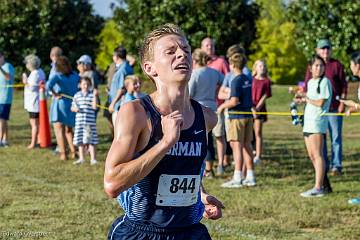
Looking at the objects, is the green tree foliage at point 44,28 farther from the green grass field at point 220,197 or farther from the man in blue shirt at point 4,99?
the green grass field at point 220,197

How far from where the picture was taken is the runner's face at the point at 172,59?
410 cm

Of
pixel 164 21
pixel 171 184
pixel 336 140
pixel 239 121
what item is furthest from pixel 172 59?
pixel 164 21

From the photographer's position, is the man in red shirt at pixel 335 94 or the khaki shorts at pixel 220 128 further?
the khaki shorts at pixel 220 128

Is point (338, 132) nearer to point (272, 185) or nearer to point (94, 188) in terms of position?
point (272, 185)

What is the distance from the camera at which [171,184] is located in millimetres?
4242

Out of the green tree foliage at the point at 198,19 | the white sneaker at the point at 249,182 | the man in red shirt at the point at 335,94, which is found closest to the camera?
the white sneaker at the point at 249,182

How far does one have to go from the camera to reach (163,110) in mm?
4207

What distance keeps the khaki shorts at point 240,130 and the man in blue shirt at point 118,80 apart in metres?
2.35

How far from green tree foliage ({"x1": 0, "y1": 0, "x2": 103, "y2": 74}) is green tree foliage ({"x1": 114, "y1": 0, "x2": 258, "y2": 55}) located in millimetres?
7446

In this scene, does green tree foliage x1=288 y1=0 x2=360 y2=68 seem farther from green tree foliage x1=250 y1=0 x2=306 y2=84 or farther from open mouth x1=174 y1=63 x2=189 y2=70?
green tree foliage x1=250 y1=0 x2=306 y2=84

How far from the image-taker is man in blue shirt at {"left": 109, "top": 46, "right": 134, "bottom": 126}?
12.9 metres

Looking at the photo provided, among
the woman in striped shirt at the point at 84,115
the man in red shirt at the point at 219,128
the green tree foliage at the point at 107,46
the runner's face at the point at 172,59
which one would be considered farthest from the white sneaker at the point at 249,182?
the green tree foliage at the point at 107,46

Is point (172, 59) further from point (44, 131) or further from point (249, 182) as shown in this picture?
point (44, 131)

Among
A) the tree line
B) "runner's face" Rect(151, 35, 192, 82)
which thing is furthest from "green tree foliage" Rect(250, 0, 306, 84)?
"runner's face" Rect(151, 35, 192, 82)
